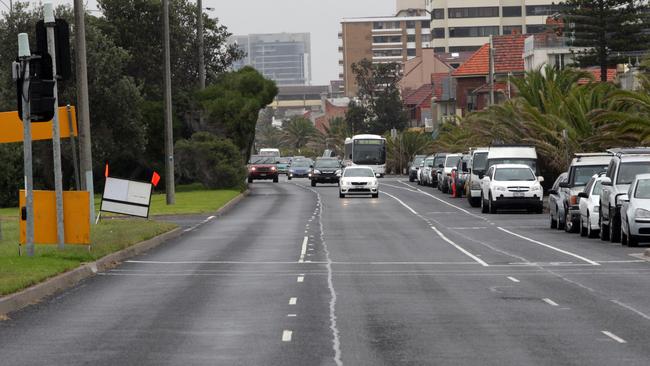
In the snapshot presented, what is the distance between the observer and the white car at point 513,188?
1986 inches

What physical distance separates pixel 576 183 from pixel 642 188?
9.22 meters

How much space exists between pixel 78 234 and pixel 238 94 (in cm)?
5099

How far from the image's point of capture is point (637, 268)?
25469mm

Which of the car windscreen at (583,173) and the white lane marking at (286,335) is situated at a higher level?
the car windscreen at (583,173)

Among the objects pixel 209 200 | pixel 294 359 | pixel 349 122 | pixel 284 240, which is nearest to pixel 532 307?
pixel 294 359

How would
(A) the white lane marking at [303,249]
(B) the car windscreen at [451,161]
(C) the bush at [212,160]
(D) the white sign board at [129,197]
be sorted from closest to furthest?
(A) the white lane marking at [303,249]
(D) the white sign board at [129,197]
(C) the bush at [212,160]
(B) the car windscreen at [451,161]

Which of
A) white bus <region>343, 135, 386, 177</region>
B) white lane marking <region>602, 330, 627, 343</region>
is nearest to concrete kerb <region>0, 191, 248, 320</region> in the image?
white lane marking <region>602, 330, 627, 343</region>

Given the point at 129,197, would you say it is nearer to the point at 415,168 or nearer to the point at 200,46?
the point at 200,46

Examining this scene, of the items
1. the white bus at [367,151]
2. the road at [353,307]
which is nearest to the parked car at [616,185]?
the road at [353,307]

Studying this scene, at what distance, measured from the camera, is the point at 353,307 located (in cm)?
1862

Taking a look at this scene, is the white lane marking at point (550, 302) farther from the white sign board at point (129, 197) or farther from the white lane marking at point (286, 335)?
the white sign board at point (129, 197)

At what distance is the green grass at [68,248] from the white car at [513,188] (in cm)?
1043

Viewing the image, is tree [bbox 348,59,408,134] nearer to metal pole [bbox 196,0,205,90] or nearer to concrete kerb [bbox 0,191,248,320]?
metal pole [bbox 196,0,205,90]

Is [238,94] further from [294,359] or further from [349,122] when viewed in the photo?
[349,122]
